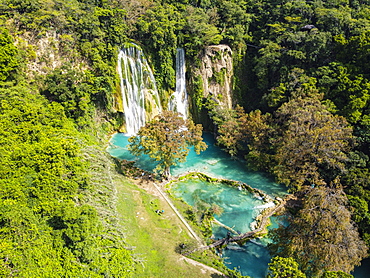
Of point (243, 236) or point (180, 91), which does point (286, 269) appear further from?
point (180, 91)

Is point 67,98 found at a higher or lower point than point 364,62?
lower

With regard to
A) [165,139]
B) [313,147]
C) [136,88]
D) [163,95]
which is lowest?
[313,147]

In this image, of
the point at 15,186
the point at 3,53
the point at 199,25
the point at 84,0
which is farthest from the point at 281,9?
the point at 15,186

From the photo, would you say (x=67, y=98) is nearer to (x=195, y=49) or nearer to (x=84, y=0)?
(x=84, y=0)

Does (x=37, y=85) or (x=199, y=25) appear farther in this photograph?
(x=199, y=25)

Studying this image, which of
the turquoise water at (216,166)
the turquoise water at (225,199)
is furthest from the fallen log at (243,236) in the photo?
the turquoise water at (216,166)

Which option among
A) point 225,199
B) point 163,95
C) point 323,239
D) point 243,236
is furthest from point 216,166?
point 323,239
